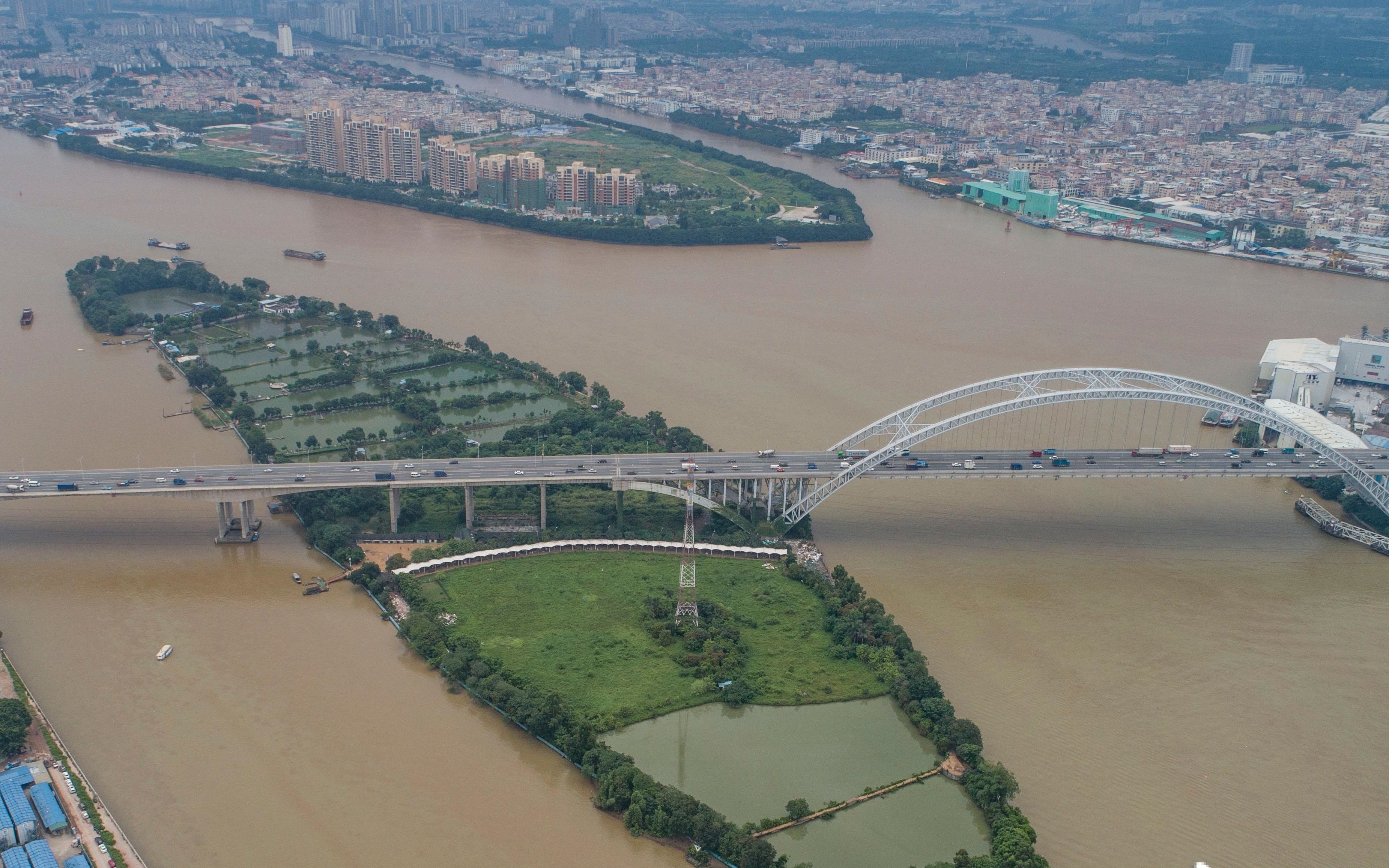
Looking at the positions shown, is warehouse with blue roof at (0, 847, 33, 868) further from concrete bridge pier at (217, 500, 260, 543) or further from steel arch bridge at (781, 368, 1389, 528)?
steel arch bridge at (781, 368, 1389, 528)

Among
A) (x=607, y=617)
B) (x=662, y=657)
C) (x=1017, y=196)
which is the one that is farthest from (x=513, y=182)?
(x=662, y=657)

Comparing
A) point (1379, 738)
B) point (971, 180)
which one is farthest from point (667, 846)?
point (971, 180)

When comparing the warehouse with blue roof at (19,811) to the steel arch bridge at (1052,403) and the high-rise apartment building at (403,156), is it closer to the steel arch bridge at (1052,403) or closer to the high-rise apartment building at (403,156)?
the steel arch bridge at (1052,403)

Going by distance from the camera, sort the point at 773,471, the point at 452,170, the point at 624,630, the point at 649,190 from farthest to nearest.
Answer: the point at 649,190, the point at 452,170, the point at 773,471, the point at 624,630

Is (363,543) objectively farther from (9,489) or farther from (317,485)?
(9,489)

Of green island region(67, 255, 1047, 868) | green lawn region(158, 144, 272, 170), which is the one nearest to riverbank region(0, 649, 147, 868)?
green island region(67, 255, 1047, 868)

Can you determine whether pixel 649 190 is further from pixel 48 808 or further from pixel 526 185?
pixel 48 808
